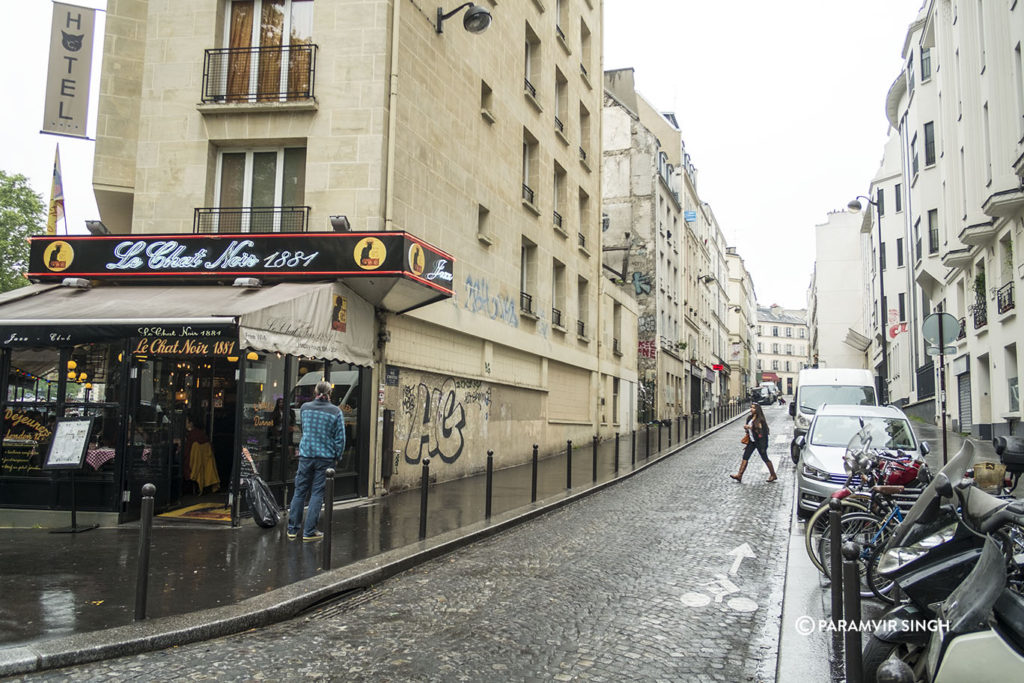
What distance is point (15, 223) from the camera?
4016 centimetres

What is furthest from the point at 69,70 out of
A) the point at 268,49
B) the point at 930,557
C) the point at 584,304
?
the point at 584,304

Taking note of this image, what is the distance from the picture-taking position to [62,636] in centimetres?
496

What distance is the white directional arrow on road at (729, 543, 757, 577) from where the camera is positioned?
7.43 m

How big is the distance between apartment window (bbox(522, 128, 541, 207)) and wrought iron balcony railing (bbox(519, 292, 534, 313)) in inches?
97.4

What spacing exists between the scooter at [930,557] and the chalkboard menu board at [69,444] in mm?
9066

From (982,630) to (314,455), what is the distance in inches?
268

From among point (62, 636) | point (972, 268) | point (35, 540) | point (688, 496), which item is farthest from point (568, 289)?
point (62, 636)

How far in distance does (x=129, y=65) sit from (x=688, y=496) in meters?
12.4

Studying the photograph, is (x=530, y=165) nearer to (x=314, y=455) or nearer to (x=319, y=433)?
(x=319, y=433)

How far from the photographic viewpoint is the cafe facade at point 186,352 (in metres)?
9.37

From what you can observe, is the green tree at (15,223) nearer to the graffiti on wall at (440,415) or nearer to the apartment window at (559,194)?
the apartment window at (559,194)

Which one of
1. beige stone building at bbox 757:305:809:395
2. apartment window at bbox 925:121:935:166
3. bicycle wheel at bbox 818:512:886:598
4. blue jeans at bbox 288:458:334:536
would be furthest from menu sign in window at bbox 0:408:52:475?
beige stone building at bbox 757:305:809:395

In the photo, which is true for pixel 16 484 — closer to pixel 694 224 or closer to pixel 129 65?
pixel 129 65

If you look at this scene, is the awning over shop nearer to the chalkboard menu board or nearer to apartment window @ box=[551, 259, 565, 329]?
the chalkboard menu board
